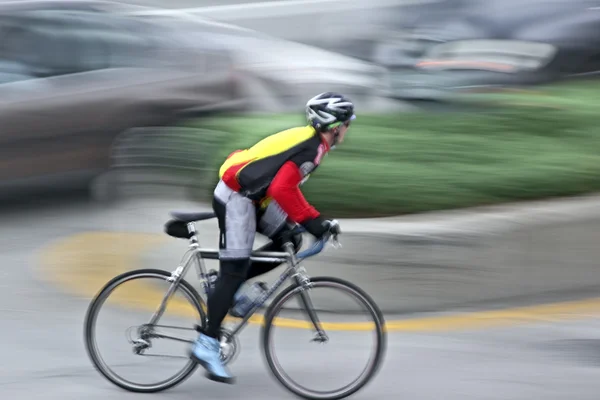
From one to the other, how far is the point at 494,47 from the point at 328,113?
5.36 metres

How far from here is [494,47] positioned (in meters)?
10.1

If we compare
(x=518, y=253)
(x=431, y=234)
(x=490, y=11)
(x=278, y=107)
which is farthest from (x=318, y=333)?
(x=490, y=11)

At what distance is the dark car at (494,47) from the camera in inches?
380

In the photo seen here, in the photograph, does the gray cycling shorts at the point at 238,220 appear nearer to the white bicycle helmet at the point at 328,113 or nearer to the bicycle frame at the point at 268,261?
the bicycle frame at the point at 268,261

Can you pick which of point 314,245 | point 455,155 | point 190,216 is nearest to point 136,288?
point 190,216

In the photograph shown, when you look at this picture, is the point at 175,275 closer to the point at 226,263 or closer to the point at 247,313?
the point at 226,263

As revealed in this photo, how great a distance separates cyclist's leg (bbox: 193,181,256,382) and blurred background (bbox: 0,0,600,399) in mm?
292

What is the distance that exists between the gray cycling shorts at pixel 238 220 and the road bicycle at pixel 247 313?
3.1 inches

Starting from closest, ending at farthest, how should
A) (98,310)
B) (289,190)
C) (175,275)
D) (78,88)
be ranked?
(289,190) → (175,275) → (98,310) → (78,88)

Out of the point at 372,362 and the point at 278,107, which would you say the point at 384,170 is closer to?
the point at 372,362

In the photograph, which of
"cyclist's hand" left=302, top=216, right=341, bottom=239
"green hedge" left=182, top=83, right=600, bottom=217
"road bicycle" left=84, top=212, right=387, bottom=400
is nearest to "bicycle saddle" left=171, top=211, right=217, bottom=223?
"road bicycle" left=84, top=212, right=387, bottom=400

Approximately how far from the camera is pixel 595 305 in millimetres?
6805

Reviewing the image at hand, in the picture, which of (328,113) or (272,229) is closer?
(328,113)

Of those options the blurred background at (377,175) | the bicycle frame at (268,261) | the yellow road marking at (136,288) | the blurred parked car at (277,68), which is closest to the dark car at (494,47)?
the blurred background at (377,175)
